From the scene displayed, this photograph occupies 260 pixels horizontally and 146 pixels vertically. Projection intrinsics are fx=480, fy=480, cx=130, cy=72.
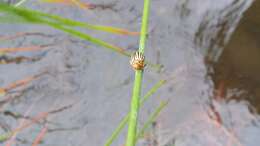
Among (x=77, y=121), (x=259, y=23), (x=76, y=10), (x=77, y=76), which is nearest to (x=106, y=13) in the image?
(x=76, y=10)

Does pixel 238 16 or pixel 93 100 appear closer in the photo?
pixel 93 100

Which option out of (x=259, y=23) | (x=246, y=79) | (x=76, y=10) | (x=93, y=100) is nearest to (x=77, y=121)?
(x=93, y=100)

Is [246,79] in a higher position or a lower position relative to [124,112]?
higher

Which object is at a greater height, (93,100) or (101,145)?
(93,100)

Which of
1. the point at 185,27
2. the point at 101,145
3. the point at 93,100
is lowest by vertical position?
the point at 101,145

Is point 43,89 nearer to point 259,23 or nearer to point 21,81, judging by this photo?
point 21,81

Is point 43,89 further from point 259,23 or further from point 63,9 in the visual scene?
point 259,23
